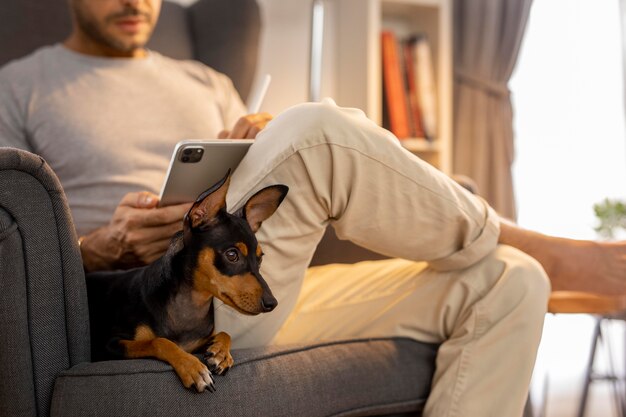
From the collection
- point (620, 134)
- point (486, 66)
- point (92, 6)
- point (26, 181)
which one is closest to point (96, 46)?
point (92, 6)

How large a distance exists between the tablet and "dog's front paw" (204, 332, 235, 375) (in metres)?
0.23

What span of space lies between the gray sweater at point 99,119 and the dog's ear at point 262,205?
554 mm

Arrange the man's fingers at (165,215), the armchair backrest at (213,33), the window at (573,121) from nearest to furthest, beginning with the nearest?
the man's fingers at (165,215) < the armchair backrest at (213,33) < the window at (573,121)

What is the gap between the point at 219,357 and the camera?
3.10 ft

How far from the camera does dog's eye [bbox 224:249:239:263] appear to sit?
903 mm

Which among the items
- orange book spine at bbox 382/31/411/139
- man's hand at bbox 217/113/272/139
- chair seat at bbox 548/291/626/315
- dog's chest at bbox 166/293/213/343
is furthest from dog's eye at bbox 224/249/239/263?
orange book spine at bbox 382/31/411/139

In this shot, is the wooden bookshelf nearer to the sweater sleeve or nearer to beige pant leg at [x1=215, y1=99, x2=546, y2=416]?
A: the sweater sleeve

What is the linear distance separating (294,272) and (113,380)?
1.07 feet

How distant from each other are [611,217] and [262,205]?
5.04 ft

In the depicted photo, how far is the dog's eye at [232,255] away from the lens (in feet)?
2.96

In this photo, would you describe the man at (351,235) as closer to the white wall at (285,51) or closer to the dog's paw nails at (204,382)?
the dog's paw nails at (204,382)

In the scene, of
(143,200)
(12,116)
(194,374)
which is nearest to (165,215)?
(143,200)

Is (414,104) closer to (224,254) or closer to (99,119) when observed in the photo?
(99,119)

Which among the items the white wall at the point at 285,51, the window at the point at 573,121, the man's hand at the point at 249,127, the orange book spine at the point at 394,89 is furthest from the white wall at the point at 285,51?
the man's hand at the point at 249,127
